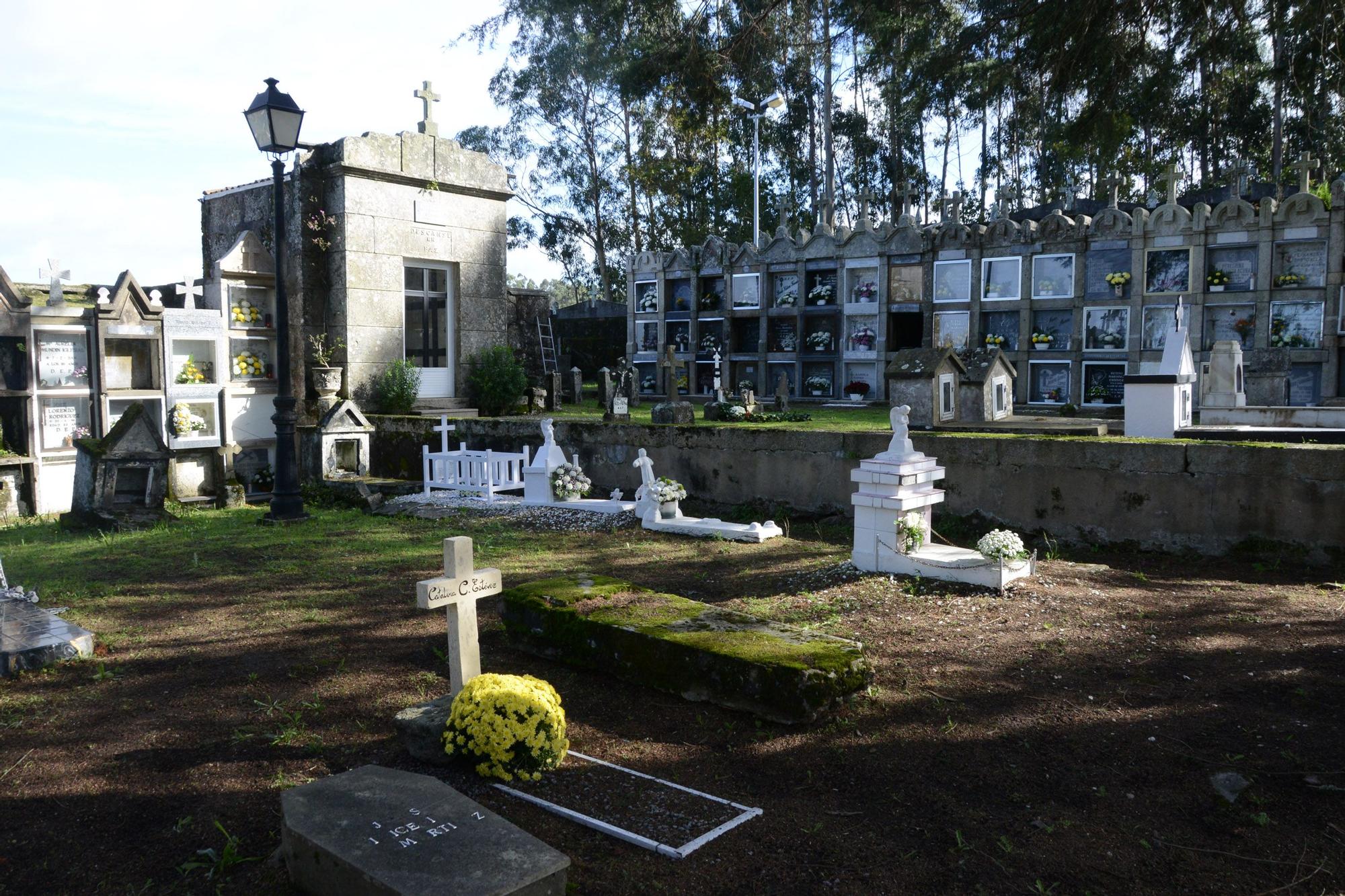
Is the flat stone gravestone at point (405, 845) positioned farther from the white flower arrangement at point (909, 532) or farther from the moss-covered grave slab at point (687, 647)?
the white flower arrangement at point (909, 532)

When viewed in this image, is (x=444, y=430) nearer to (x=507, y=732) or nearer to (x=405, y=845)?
(x=507, y=732)

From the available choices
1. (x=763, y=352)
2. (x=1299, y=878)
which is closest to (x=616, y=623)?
(x=1299, y=878)

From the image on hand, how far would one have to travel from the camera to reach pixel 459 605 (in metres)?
4.34

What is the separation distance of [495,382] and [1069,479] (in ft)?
30.3

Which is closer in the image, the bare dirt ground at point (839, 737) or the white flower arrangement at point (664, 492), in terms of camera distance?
the bare dirt ground at point (839, 737)

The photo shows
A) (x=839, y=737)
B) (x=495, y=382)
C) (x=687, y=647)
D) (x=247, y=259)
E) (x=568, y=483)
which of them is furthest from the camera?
(x=495, y=382)

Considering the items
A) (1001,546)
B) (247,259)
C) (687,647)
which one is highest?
(247,259)

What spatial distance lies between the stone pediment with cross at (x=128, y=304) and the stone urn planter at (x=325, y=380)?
2.19 m

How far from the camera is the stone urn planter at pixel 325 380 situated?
13430 millimetres

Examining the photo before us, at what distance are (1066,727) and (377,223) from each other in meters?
12.4

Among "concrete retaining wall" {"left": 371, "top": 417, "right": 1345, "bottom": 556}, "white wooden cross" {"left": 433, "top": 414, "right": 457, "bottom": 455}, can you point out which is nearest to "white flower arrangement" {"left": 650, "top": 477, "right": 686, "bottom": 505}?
"concrete retaining wall" {"left": 371, "top": 417, "right": 1345, "bottom": 556}

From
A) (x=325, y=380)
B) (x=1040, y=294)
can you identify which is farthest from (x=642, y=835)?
(x=1040, y=294)

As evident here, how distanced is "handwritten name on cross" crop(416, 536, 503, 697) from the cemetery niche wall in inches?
444

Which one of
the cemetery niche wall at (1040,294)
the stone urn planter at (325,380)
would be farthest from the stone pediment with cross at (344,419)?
the cemetery niche wall at (1040,294)
